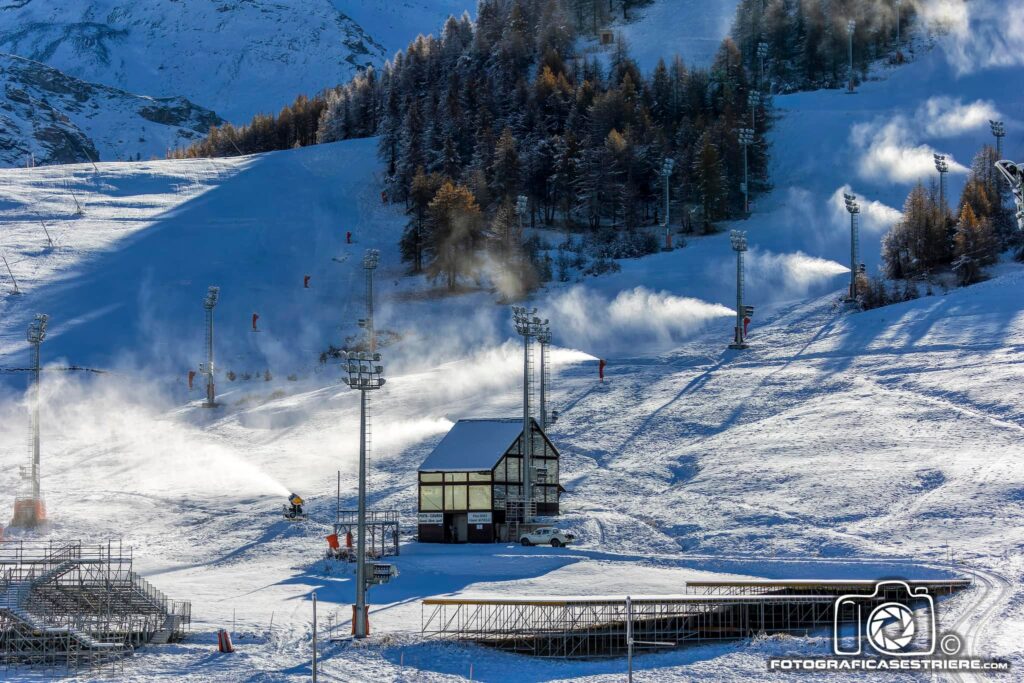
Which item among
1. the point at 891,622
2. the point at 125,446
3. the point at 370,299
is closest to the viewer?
the point at 891,622

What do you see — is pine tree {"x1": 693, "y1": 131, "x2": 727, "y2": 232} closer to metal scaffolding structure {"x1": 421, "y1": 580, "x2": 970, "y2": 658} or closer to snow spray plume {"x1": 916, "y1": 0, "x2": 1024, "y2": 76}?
snow spray plume {"x1": 916, "y1": 0, "x2": 1024, "y2": 76}

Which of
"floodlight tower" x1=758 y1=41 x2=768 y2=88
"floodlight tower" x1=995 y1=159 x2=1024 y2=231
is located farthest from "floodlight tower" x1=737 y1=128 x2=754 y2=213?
"floodlight tower" x1=995 y1=159 x2=1024 y2=231

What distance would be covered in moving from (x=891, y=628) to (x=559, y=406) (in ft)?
109

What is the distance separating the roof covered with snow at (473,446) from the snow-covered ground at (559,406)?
2.59m

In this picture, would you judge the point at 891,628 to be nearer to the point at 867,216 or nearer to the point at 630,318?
the point at 630,318

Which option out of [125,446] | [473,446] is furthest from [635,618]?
[125,446]

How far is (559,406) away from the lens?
67438 millimetres

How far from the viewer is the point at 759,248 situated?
94.6 metres

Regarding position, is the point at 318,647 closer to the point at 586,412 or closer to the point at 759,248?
the point at 586,412

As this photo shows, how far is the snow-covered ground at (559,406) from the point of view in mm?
42844

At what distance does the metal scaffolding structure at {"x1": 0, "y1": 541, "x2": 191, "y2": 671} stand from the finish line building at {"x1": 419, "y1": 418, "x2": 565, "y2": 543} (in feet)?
47.1

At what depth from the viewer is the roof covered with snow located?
5406cm

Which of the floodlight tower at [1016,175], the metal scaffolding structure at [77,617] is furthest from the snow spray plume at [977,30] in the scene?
the metal scaffolding structure at [77,617]

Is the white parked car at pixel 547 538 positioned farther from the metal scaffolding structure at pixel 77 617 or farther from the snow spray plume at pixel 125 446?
the metal scaffolding structure at pixel 77 617
